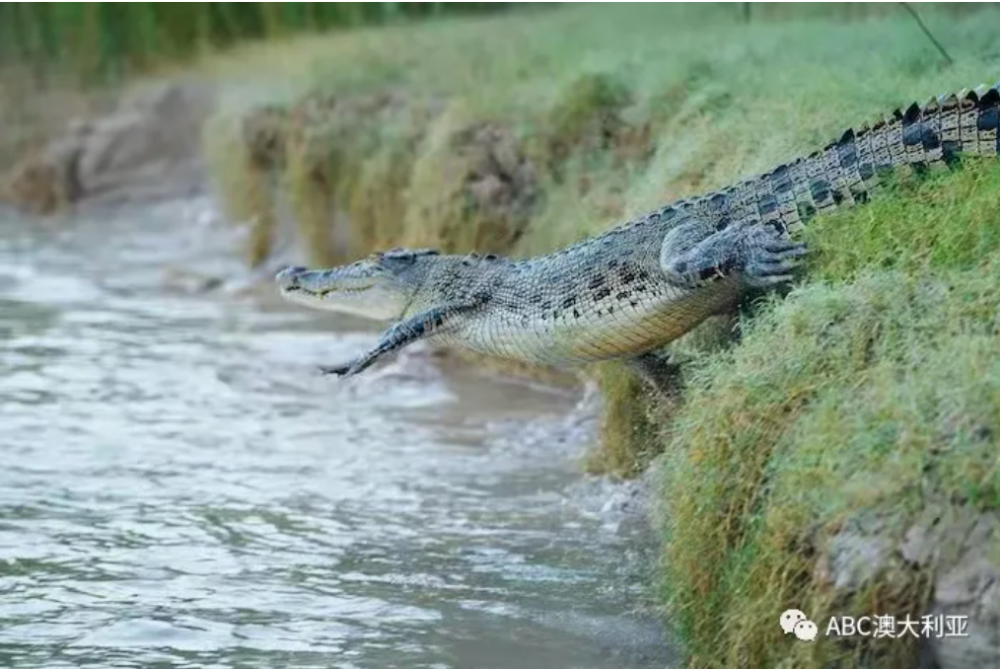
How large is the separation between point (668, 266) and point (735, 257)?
25 centimetres

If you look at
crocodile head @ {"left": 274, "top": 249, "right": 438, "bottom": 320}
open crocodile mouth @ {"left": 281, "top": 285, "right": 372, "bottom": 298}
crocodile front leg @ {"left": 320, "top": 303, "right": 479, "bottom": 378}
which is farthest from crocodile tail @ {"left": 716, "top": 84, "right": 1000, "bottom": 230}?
open crocodile mouth @ {"left": 281, "top": 285, "right": 372, "bottom": 298}

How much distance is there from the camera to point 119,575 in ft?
18.0

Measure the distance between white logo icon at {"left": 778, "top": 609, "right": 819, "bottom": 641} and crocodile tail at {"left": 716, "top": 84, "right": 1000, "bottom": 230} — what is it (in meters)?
1.75

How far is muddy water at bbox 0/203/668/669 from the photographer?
16.0 feet

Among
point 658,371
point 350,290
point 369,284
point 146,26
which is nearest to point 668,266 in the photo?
point 658,371

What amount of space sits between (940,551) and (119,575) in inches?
119

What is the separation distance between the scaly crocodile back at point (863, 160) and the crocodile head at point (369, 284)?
1.51m

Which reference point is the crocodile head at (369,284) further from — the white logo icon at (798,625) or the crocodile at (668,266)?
the white logo icon at (798,625)

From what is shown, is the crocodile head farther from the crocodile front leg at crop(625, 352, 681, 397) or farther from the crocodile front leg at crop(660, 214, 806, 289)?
the crocodile front leg at crop(660, 214, 806, 289)

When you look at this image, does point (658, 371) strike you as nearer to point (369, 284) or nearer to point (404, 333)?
point (404, 333)

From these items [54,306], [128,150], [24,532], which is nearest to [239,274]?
[54,306]

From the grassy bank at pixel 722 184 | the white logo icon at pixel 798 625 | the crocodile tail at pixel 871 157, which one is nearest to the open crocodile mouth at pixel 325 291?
the grassy bank at pixel 722 184

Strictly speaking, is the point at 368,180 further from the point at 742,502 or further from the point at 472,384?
the point at 742,502

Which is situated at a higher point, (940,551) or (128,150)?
(128,150)
